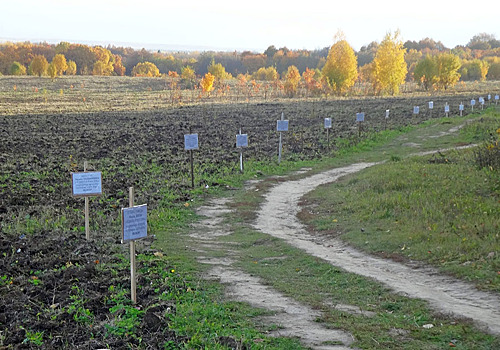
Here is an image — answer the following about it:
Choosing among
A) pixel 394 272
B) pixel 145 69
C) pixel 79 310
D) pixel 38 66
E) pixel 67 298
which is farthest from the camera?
pixel 145 69

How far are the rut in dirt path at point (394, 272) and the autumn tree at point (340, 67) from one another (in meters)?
72.9

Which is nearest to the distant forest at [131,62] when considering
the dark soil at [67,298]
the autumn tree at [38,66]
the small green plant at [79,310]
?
the autumn tree at [38,66]

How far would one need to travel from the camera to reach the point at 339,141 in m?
33.1

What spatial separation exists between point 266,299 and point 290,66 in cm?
14344

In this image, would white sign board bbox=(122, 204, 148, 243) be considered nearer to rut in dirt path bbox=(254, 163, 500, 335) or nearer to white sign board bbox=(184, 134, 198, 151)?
rut in dirt path bbox=(254, 163, 500, 335)

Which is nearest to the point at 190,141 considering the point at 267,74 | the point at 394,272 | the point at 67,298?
the point at 394,272

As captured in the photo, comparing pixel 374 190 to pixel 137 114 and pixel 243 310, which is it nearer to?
pixel 243 310

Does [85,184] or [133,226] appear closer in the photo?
[133,226]

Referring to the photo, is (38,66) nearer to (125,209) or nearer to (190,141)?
(190,141)

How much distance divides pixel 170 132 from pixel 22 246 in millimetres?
26765

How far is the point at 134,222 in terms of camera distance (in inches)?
338

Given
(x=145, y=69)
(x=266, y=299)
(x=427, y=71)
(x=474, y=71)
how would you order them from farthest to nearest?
(x=145, y=69)
(x=474, y=71)
(x=427, y=71)
(x=266, y=299)

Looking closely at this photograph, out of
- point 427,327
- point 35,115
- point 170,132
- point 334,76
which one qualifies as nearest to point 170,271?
point 427,327

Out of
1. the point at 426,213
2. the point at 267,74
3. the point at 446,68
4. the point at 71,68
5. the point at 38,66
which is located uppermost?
the point at 71,68
